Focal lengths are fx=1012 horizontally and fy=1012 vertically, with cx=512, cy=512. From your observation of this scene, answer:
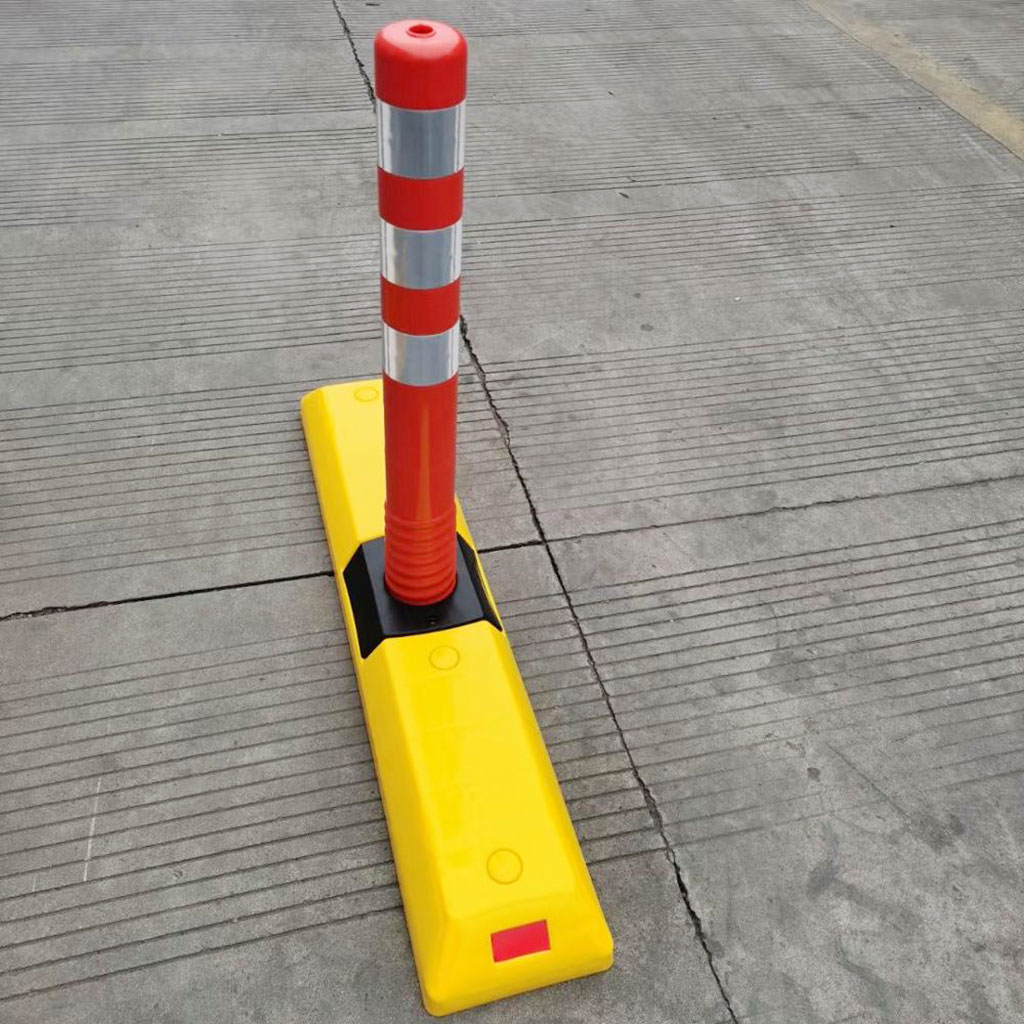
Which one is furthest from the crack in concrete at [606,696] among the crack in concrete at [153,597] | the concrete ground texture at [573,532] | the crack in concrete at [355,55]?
the crack in concrete at [355,55]

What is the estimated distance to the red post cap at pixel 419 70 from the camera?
5.37 feet

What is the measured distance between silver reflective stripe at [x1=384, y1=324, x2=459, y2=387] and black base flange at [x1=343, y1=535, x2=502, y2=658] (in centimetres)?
63

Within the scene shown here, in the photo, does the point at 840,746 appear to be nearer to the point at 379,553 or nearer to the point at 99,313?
the point at 379,553

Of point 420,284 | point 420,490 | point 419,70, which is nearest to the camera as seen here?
point 419,70

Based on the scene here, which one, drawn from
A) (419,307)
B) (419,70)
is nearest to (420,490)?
(419,307)

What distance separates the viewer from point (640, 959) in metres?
2.09

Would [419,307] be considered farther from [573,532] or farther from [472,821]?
[573,532]

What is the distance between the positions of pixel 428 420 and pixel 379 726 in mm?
712

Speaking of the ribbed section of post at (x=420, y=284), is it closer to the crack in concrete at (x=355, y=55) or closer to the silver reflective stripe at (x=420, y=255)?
the silver reflective stripe at (x=420, y=255)

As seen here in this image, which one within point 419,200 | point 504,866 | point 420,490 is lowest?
point 504,866

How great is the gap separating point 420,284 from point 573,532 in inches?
50.9

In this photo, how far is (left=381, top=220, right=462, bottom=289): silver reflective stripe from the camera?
1.82m

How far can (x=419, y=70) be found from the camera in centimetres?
163

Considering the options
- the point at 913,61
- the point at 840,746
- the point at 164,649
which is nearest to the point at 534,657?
the point at 840,746
